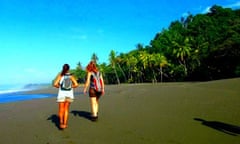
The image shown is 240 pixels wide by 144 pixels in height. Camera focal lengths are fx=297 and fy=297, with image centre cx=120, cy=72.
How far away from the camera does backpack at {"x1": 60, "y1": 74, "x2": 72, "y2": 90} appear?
25.5 ft

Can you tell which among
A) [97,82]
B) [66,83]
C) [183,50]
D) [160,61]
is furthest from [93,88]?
[160,61]

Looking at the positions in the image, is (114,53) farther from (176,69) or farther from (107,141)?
(107,141)

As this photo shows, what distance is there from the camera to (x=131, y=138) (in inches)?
238

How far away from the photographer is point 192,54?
2655 inches

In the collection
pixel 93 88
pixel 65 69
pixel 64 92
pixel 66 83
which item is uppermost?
pixel 65 69

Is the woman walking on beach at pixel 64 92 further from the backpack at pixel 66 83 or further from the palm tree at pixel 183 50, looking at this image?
the palm tree at pixel 183 50

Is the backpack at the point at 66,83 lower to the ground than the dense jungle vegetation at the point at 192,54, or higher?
lower

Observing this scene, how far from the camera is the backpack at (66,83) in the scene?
777 cm

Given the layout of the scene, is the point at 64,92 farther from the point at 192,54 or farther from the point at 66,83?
the point at 192,54

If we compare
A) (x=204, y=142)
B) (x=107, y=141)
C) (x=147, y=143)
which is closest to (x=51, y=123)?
(x=107, y=141)

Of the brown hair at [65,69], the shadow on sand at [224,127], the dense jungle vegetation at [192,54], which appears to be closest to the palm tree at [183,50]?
the dense jungle vegetation at [192,54]

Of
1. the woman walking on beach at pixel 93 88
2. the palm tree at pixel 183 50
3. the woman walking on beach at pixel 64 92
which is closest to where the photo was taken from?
the woman walking on beach at pixel 64 92

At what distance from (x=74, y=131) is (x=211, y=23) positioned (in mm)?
69246

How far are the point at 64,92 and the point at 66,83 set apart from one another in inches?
9.5
